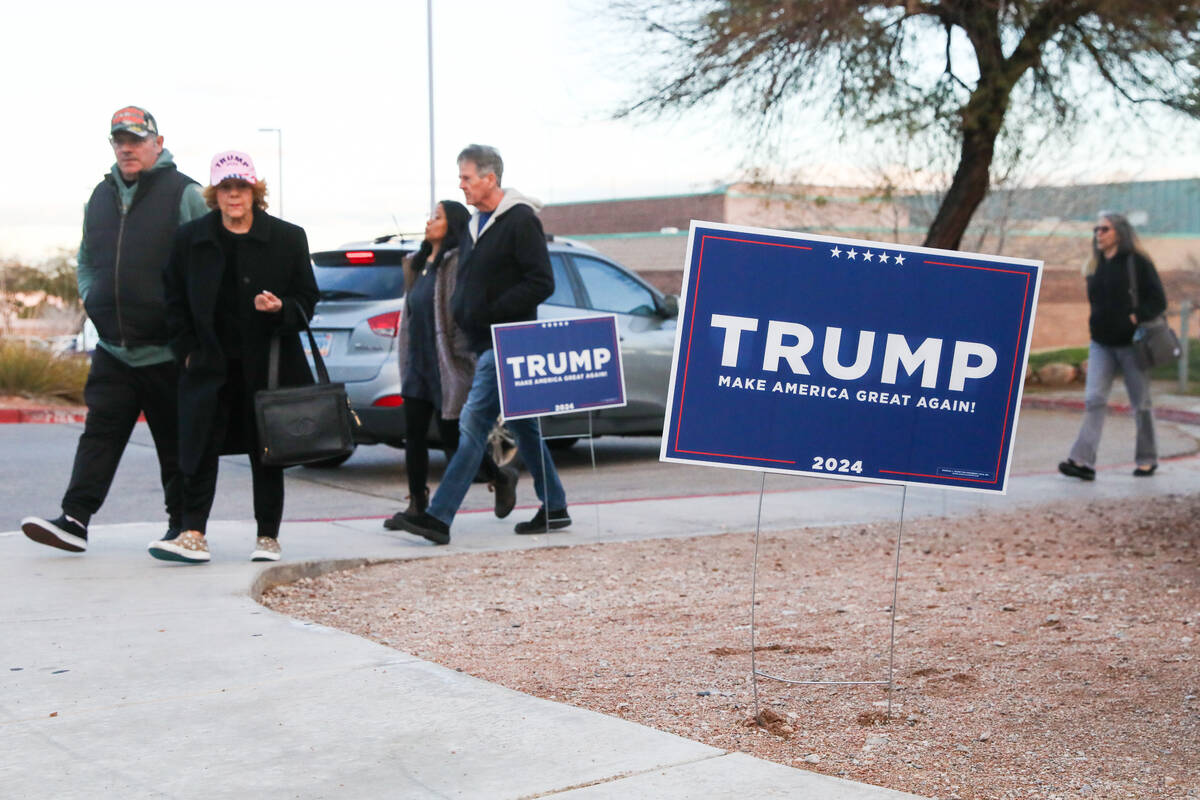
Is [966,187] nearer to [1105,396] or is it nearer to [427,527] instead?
[1105,396]

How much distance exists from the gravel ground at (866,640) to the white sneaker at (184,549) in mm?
529

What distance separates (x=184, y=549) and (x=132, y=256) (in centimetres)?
135

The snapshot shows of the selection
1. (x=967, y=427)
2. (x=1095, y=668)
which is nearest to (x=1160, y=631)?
(x=1095, y=668)

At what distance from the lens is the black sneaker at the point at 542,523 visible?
7.95 m

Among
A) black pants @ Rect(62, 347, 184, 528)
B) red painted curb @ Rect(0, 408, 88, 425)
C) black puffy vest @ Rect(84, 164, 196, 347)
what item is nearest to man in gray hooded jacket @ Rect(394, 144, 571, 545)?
black pants @ Rect(62, 347, 184, 528)

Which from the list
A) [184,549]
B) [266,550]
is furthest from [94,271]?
[266,550]

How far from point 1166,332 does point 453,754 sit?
338 inches

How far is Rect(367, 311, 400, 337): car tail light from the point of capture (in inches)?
403

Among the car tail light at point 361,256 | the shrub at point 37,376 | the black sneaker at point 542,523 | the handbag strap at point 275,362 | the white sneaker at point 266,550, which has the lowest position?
the shrub at point 37,376

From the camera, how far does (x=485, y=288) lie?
7477 mm

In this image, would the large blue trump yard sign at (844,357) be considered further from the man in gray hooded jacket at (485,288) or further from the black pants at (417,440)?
the black pants at (417,440)

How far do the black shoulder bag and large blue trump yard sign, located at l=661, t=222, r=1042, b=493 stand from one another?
6.99 meters

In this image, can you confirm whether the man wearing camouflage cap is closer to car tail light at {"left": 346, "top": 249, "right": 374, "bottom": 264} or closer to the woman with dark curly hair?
the woman with dark curly hair

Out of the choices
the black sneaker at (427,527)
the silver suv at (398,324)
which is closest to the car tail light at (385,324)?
the silver suv at (398,324)
